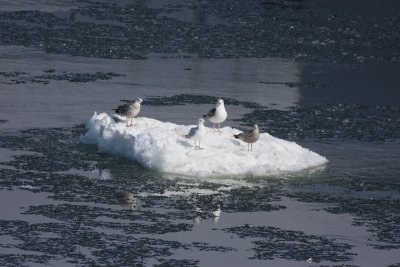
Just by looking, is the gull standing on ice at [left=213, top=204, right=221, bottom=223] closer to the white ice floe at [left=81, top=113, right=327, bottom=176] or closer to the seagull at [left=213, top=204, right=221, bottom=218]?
the seagull at [left=213, top=204, right=221, bottom=218]

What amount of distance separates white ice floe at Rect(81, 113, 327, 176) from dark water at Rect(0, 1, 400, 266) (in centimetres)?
24

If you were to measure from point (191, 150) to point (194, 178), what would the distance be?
0.79 m

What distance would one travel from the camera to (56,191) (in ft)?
59.7

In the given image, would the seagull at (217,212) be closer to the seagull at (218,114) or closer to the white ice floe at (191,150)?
the white ice floe at (191,150)

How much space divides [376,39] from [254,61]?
591 centimetres

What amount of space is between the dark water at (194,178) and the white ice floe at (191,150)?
0.80 feet

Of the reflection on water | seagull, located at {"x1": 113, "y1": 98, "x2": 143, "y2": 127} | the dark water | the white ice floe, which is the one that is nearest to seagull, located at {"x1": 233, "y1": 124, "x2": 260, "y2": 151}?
the white ice floe

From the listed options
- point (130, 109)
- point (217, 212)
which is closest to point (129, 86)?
point (130, 109)

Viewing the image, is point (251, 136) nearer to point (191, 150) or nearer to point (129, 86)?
point (191, 150)

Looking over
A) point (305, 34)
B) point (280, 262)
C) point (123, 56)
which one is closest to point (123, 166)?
point (280, 262)

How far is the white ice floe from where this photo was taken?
19.6 m

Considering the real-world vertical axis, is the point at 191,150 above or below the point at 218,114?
below

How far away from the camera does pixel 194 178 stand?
19.3 metres

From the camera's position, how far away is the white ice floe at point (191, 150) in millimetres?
19609
